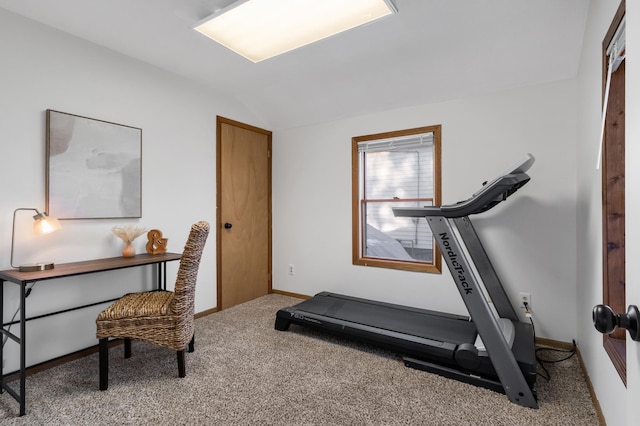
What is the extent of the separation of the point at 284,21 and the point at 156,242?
210 centimetres

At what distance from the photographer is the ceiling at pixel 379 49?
2.17 metres

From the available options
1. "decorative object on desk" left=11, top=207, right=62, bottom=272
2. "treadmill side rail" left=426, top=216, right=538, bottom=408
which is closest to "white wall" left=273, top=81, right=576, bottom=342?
"treadmill side rail" left=426, top=216, right=538, bottom=408

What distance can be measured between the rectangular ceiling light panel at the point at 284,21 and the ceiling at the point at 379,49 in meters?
0.14

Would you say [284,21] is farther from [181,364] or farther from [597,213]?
[181,364]

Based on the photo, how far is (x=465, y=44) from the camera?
8.37 feet

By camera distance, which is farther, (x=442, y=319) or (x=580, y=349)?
(x=442, y=319)

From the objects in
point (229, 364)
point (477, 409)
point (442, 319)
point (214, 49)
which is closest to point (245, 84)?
point (214, 49)

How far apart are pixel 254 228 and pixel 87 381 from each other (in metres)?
2.26

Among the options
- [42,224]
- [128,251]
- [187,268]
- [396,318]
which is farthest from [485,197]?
[42,224]

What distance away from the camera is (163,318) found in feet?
6.96

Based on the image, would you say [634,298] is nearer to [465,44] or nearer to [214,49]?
[465,44]

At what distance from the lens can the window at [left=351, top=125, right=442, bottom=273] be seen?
3.26 m

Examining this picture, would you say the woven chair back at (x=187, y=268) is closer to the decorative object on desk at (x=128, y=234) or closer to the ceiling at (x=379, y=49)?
the decorative object on desk at (x=128, y=234)

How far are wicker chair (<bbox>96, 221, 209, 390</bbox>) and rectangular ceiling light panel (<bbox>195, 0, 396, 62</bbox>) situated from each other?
1388 millimetres
